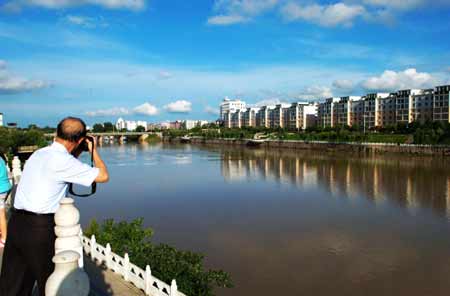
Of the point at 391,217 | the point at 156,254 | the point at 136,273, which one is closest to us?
the point at 136,273

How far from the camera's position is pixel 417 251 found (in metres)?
8.09

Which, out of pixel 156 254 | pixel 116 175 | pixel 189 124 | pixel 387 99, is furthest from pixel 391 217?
pixel 189 124

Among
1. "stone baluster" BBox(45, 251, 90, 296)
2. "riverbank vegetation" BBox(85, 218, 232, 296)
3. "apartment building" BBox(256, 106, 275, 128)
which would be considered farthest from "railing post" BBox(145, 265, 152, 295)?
"apartment building" BBox(256, 106, 275, 128)

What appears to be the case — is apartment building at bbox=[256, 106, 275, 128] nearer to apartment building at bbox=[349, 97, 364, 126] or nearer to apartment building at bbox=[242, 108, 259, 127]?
apartment building at bbox=[242, 108, 259, 127]

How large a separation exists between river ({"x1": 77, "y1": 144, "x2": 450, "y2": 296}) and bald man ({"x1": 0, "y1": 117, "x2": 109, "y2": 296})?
444cm

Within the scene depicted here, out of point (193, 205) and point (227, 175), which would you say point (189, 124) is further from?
point (193, 205)

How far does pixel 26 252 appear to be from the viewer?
183cm

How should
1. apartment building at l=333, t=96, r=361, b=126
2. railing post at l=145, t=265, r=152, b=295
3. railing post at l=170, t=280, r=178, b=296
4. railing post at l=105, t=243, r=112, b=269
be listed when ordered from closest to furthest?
railing post at l=170, t=280, r=178, b=296 → railing post at l=145, t=265, r=152, b=295 → railing post at l=105, t=243, r=112, b=269 → apartment building at l=333, t=96, r=361, b=126

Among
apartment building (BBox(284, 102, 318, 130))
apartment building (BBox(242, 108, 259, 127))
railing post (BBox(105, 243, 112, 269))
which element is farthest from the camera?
apartment building (BBox(242, 108, 259, 127))

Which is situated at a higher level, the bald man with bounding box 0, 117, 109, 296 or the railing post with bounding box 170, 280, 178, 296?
the bald man with bounding box 0, 117, 109, 296

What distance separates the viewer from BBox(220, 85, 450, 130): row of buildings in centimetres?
4856

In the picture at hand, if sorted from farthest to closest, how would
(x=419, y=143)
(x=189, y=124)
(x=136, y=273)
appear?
(x=189, y=124), (x=419, y=143), (x=136, y=273)

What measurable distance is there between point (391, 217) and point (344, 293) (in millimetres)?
5800

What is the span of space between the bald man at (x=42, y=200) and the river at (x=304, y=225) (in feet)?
14.6
